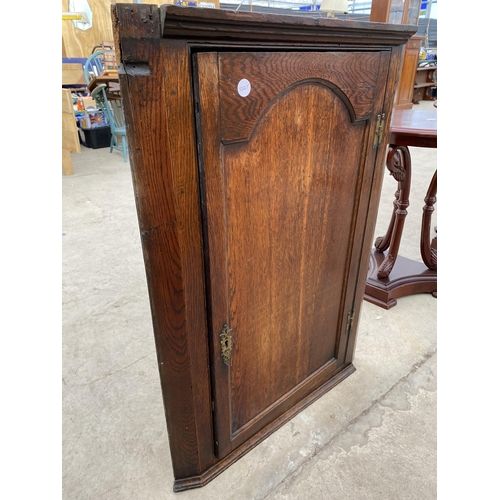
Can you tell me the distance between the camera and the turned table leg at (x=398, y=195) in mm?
1845

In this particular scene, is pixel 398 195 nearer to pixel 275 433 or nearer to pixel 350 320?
pixel 350 320

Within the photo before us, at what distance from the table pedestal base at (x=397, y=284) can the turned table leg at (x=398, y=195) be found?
0.05 metres

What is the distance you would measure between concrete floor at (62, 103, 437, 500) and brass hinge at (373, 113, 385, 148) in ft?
3.20

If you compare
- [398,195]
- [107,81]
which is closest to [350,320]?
[398,195]

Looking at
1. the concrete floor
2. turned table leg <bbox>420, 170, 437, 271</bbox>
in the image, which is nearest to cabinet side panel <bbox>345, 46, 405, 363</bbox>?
the concrete floor

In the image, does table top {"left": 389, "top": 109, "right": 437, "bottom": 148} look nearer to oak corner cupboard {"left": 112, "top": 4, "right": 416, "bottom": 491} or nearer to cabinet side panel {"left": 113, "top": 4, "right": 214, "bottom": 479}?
oak corner cupboard {"left": 112, "top": 4, "right": 416, "bottom": 491}

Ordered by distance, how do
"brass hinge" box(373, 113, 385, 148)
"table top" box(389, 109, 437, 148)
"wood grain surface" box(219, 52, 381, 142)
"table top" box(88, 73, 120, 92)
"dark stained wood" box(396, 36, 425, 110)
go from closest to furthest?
"wood grain surface" box(219, 52, 381, 142) → "brass hinge" box(373, 113, 385, 148) → "table top" box(389, 109, 437, 148) → "table top" box(88, 73, 120, 92) → "dark stained wood" box(396, 36, 425, 110)

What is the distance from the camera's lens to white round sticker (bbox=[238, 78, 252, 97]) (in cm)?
74

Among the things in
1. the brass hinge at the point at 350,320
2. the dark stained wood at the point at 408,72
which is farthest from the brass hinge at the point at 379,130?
the dark stained wood at the point at 408,72

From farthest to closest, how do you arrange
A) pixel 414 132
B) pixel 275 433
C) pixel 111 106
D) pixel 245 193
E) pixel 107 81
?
pixel 111 106 → pixel 107 81 → pixel 414 132 → pixel 275 433 → pixel 245 193

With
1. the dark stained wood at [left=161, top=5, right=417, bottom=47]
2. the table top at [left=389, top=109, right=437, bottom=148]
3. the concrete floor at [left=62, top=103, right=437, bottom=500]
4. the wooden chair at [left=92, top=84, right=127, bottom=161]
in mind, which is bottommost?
the concrete floor at [left=62, top=103, right=437, bottom=500]

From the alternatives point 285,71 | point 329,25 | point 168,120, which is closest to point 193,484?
point 168,120

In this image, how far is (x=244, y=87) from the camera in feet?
2.46

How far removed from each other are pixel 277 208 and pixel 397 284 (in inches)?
53.6
